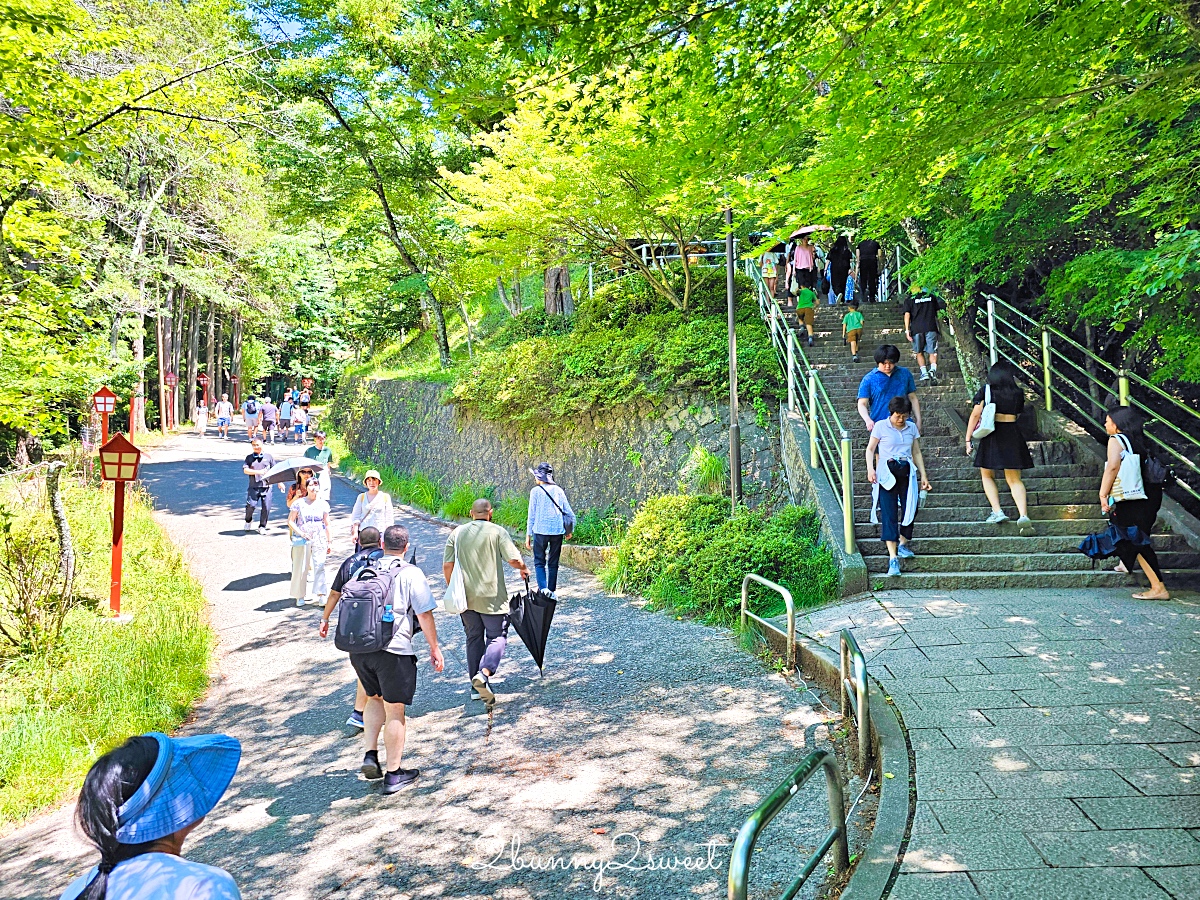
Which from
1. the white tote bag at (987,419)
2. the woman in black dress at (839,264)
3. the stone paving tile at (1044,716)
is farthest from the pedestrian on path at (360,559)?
the woman in black dress at (839,264)

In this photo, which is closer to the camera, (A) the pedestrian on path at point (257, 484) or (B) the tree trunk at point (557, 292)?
(A) the pedestrian on path at point (257, 484)

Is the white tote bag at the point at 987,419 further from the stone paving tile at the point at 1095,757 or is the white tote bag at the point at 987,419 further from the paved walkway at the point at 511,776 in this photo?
the stone paving tile at the point at 1095,757

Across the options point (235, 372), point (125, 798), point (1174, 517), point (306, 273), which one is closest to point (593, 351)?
point (1174, 517)

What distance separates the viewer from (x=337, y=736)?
629 centimetres

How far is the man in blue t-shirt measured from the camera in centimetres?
903

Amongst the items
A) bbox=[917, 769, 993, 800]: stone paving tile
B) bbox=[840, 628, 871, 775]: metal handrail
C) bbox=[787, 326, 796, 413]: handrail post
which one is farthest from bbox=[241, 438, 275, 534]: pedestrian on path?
bbox=[917, 769, 993, 800]: stone paving tile

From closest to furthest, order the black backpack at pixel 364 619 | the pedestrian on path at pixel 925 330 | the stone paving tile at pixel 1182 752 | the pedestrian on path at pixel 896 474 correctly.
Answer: the stone paving tile at pixel 1182 752
the black backpack at pixel 364 619
the pedestrian on path at pixel 896 474
the pedestrian on path at pixel 925 330

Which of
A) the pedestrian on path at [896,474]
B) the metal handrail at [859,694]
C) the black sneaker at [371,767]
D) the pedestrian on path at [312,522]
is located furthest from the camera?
the pedestrian on path at [312,522]

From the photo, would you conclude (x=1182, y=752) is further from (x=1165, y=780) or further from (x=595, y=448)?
(x=595, y=448)

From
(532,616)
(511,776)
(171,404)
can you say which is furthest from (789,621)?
(171,404)

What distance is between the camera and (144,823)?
2018 mm

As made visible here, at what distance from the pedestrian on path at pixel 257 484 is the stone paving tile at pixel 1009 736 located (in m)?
12.0

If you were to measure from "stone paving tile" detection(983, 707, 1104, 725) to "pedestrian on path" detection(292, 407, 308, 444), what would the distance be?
29.2 m

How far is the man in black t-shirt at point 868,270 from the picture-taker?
16656 mm
